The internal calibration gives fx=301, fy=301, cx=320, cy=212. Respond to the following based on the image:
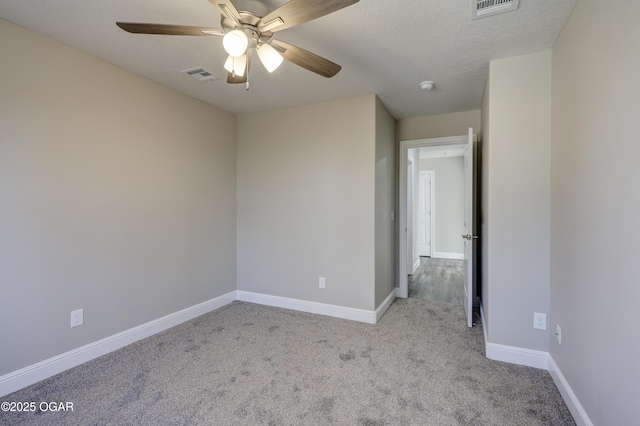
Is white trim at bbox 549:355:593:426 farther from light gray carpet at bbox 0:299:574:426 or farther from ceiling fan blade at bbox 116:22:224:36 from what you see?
ceiling fan blade at bbox 116:22:224:36

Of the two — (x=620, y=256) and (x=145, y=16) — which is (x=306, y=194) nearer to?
(x=145, y=16)

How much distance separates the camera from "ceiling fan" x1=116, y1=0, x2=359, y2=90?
1336 mm

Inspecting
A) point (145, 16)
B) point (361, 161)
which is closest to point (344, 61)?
point (361, 161)

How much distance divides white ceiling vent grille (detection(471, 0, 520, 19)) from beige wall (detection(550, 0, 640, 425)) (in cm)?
35

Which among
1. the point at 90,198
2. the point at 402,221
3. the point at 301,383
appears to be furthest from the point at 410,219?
the point at 90,198

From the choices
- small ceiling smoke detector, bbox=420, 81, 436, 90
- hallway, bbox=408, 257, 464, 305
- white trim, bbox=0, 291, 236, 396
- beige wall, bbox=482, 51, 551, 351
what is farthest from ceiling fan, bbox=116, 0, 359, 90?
hallway, bbox=408, 257, 464, 305

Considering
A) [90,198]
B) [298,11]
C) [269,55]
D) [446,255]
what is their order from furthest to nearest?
1. [446,255]
2. [90,198]
3. [269,55]
4. [298,11]

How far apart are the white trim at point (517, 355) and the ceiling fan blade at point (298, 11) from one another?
2618mm

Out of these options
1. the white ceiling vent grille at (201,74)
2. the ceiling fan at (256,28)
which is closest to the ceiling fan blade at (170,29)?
the ceiling fan at (256,28)

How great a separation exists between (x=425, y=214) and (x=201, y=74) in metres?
6.32

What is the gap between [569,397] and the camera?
1.81m

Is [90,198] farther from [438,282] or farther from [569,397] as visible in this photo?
[438,282]

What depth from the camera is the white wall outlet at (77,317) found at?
7.55ft

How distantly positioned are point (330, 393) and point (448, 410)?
73 cm
